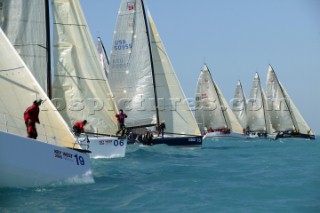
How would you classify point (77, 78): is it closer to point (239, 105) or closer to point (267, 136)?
point (267, 136)

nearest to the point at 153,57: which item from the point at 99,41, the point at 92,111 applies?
the point at 99,41

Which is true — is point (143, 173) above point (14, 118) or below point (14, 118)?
below

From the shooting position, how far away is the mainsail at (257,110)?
7675cm

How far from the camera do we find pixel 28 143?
1362cm

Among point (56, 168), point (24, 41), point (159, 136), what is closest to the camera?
point (56, 168)

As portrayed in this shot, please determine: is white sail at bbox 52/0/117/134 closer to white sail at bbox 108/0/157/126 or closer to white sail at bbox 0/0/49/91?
white sail at bbox 0/0/49/91

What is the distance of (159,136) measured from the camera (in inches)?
1464

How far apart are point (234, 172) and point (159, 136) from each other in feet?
54.5

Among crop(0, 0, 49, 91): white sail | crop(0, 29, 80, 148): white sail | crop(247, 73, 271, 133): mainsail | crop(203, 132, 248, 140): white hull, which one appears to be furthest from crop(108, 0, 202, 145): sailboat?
crop(247, 73, 271, 133): mainsail

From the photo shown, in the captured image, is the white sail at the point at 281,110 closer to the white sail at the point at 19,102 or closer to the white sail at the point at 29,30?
the white sail at the point at 29,30

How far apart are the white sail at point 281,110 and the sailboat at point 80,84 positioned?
46.6m

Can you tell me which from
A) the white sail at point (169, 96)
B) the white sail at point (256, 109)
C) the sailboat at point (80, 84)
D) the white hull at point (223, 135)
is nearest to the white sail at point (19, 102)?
the sailboat at point (80, 84)

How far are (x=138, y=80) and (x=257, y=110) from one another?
138 ft

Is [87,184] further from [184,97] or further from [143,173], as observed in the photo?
[184,97]
